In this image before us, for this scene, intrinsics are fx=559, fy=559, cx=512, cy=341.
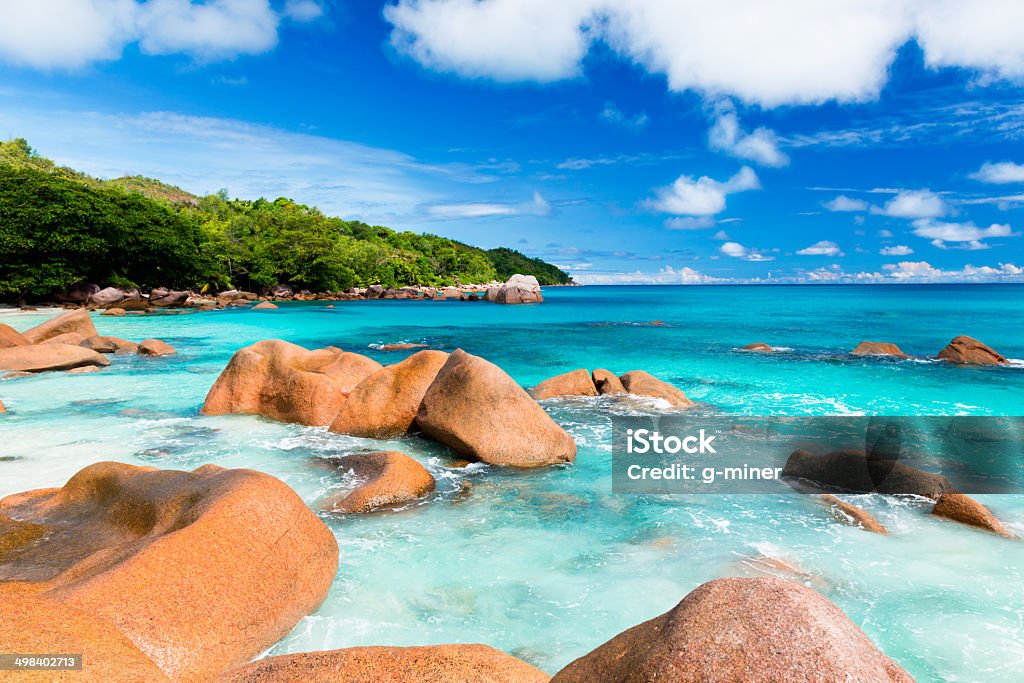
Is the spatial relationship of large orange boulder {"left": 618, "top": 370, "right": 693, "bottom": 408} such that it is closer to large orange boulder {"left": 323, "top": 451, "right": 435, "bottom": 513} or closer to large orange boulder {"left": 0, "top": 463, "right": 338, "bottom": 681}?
large orange boulder {"left": 323, "top": 451, "right": 435, "bottom": 513}

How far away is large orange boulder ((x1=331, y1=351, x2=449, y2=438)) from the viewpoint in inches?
425

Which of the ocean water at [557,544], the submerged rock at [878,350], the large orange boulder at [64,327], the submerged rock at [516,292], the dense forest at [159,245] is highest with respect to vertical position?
the dense forest at [159,245]

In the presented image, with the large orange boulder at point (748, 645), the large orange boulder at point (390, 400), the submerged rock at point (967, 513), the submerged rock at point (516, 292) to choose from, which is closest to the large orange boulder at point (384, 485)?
the large orange boulder at point (390, 400)

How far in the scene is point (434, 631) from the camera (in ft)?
16.2

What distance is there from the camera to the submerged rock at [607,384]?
50.2ft

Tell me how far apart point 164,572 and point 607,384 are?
12372 millimetres

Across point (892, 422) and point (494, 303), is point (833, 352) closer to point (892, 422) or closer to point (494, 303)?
point (892, 422)

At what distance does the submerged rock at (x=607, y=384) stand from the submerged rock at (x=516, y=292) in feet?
220

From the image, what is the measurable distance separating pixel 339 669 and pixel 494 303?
80097mm

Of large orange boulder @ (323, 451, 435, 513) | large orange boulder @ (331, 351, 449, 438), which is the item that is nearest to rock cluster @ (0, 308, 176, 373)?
large orange boulder @ (331, 351, 449, 438)

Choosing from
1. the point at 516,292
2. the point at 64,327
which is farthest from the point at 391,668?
the point at 516,292

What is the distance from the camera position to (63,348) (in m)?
18.6

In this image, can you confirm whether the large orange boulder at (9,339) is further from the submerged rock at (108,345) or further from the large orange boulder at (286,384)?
the large orange boulder at (286,384)

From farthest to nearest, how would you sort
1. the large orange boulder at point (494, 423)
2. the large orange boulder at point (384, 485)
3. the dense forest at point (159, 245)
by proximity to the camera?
the dense forest at point (159, 245) → the large orange boulder at point (494, 423) → the large orange boulder at point (384, 485)
